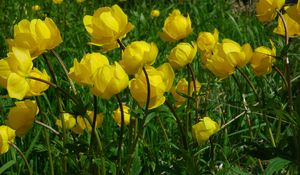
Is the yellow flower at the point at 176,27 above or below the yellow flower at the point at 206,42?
above

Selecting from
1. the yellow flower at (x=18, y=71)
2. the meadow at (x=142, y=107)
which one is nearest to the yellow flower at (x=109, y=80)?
the meadow at (x=142, y=107)

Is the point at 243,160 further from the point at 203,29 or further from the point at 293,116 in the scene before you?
the point at 203,29

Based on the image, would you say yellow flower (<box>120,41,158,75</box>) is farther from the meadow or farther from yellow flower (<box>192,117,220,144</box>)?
yellow flower (<box>192,117,220,144</box>)

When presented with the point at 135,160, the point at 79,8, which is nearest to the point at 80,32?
the point at 79,8

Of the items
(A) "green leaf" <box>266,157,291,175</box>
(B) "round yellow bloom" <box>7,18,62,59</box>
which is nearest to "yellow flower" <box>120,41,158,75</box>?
(B) "round yellow bloom" <box>7,18,62,59</box>

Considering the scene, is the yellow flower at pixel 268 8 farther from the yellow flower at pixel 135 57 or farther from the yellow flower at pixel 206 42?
the yellow flower at pixel 135 57

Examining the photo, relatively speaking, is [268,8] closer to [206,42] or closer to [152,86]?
[206,42]
